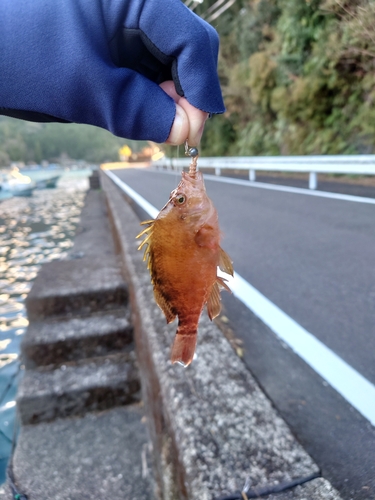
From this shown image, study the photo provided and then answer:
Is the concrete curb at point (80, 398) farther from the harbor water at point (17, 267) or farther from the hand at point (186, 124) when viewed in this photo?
the hand at point (186, 124)

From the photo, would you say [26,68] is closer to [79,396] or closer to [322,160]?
[79,396]

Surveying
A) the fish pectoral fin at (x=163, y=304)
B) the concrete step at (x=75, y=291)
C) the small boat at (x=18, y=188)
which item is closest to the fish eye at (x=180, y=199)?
the fish pectoral fin at (x=163, y=304)

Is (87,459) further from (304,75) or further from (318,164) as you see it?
(304,75)

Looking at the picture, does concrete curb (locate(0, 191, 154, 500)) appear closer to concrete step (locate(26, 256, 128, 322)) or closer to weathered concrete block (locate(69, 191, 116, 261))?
concrete step (locate(26, 256, 128, 322))

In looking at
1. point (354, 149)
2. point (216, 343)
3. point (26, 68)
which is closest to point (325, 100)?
point (354, 149)

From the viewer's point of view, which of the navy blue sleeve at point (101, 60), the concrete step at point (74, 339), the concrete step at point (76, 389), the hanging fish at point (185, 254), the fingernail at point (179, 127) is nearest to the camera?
the navy blue sleeve at point (101, 60)

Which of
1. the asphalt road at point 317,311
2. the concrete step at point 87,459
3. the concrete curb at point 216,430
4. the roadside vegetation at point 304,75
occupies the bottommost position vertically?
the concrete step at point 87,459
